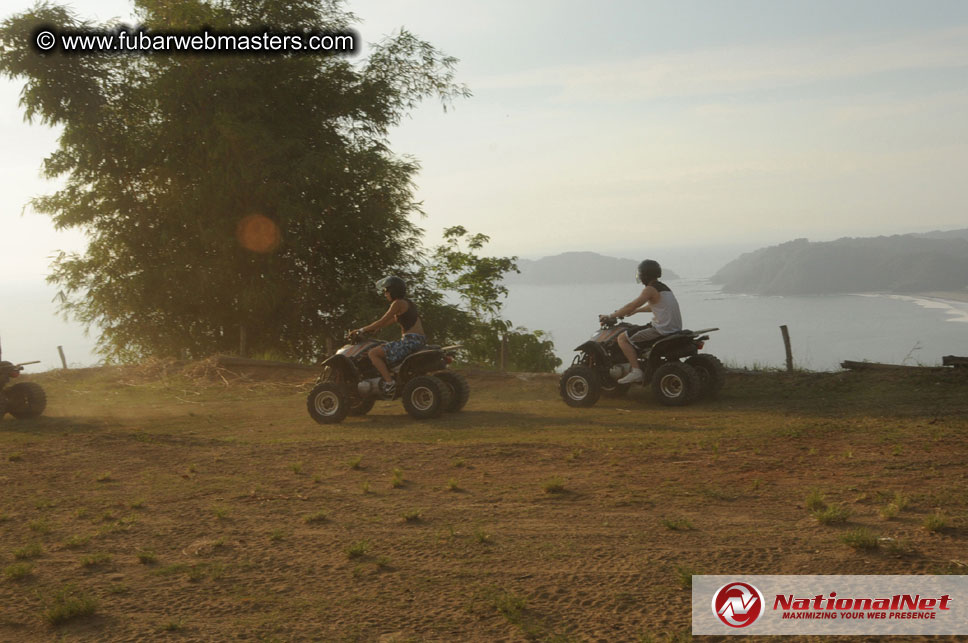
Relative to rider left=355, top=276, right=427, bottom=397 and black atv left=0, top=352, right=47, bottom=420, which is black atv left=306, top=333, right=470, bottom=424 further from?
black atv left=0, top=352, right=47, bottom=420

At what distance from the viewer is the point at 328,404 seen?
11727 millimetres

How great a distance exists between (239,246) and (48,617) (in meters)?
18.5

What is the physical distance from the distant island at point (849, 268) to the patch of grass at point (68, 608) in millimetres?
73601

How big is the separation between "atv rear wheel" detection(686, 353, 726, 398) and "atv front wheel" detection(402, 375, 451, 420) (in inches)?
145

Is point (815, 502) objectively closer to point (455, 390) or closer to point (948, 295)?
point (455, 390)

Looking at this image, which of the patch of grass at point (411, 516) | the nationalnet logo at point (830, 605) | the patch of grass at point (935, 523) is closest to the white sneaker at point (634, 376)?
the patch of grass at point (411, 516)

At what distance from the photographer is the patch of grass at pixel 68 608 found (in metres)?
4.55

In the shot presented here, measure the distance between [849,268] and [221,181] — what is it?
7030 centimetres

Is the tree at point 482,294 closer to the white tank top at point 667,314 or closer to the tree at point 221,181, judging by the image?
the tree at point 221,181

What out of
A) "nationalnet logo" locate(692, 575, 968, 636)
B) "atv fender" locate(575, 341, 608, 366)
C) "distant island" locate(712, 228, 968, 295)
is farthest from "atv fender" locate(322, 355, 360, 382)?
"distant island" locate(712, 228, 968, 295)

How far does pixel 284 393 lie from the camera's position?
15766mm

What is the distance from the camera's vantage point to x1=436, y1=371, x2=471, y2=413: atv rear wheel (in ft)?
38.6

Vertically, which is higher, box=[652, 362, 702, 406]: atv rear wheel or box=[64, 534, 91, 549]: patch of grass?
box=[652, 362, 702, 406]: atv rear wheel

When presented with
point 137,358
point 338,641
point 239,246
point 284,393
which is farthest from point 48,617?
point 137,358
